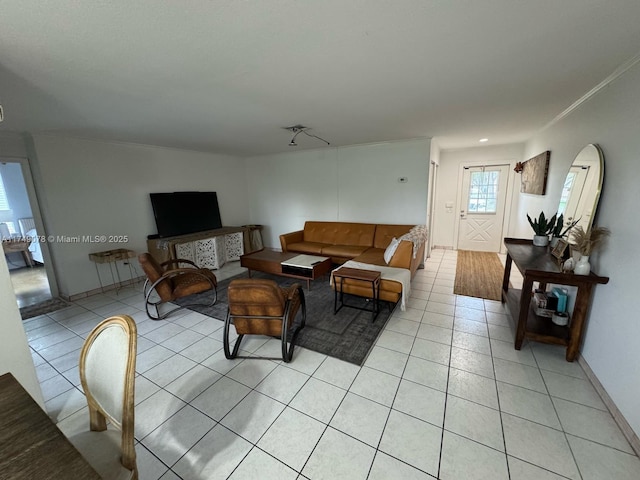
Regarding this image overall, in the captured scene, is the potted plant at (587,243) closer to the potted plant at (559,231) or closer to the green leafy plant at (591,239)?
the green leafy plant at (591,239)

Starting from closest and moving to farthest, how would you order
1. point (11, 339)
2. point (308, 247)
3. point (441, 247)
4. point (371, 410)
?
1. point (11, 339)
2. point (371, 410)
3. point (308, 247)
4. point (441, 247)

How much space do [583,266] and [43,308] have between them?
237 inches

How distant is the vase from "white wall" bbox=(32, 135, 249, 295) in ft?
18.7

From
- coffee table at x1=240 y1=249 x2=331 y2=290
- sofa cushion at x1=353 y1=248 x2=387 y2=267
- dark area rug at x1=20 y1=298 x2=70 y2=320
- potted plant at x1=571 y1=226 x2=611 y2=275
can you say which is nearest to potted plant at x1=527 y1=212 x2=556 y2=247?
potted plant at x1=571 y1=226 x2=611 y2=275

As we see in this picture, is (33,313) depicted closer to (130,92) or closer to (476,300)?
(130,92)

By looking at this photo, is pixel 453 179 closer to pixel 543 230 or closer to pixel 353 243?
pixel 353 243

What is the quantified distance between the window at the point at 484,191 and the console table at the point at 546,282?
134 inches

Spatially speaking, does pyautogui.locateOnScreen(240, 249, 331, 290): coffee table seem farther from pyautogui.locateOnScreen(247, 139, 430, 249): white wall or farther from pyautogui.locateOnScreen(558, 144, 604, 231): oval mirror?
pyautogui.locateOnScreen(558, 144, 604, 231): oval mirror

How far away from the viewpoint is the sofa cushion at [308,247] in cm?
468

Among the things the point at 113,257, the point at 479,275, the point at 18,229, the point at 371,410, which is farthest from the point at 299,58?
the point at 18,229

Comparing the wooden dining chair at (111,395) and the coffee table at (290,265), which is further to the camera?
the coffee table at (290,265)

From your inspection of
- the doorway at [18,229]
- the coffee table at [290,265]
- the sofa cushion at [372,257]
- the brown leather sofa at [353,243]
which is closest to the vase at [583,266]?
the brown leather sofa at [353,243]

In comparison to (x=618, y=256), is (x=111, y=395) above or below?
below

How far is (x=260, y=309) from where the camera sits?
216cm
